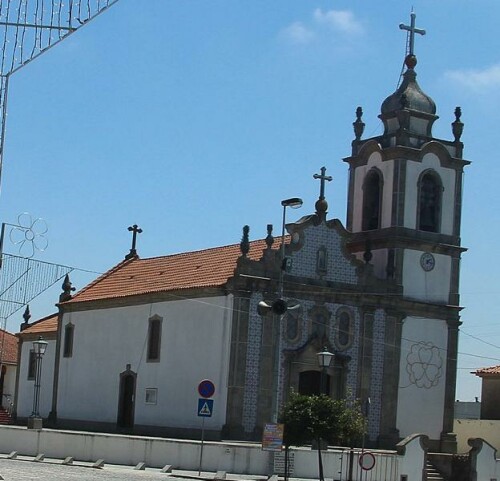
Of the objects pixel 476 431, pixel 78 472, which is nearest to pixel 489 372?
pixel 476 431

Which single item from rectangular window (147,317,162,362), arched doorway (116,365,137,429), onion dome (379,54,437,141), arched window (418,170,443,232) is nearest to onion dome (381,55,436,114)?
onion dome (379,54,437,141)

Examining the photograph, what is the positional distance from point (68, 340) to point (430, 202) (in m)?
17.5

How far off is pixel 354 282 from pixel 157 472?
15.8 m

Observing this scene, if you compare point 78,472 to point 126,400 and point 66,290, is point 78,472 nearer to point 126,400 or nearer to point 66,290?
point 126,400

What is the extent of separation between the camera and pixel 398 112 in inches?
1949

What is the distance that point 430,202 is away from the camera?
165 ft

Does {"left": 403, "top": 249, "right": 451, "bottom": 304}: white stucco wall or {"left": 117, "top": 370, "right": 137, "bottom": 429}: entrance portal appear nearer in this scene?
{"left": 403, "top": 249, "right": 451, "bottom": 304}: white stucco wall

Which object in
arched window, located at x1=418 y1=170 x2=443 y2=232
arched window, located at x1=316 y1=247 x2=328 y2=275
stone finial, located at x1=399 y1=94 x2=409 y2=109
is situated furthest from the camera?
arched window, located at x1=418 y1=170 x2=443 y2=232

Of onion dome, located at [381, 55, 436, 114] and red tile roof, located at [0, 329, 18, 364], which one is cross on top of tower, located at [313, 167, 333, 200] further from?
red tile roof, located at [0, 329, 18, 364]

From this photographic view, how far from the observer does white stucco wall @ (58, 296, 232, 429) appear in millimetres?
45219

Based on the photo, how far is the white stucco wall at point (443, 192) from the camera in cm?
4919

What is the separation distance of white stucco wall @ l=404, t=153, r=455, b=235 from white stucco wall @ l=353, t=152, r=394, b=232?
2.26 ft

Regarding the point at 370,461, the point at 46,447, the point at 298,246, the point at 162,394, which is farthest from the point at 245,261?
the point at 370,461

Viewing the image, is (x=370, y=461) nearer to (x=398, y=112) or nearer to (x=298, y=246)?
(x=298, y=246)
